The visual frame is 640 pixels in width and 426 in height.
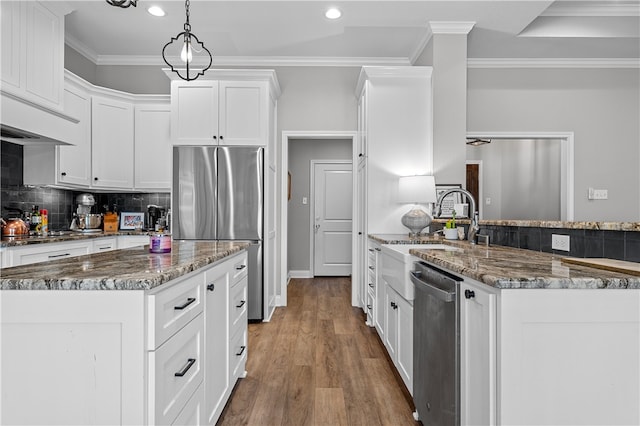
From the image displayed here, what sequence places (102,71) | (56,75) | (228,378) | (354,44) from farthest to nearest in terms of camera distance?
(102,71) → (354,44) → (56,75) → (228,378)

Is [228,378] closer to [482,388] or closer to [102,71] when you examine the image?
[482,388]

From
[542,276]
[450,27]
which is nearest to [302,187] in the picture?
[450,27]

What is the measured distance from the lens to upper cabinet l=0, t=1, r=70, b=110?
8.54ft

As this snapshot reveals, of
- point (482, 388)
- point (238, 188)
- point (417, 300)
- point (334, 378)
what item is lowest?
point (334, 378)

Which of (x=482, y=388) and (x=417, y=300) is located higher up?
(x=417, y=300)

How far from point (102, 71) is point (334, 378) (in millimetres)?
4282

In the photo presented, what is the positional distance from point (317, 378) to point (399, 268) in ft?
3.02

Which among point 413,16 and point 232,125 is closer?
point 413,16

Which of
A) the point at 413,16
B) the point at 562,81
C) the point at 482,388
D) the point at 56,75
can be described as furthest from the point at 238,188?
the point at 562,81

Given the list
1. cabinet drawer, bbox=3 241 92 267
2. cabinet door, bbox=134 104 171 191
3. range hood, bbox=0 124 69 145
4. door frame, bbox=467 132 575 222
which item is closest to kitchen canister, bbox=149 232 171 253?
cabinet drawer, bbox=3 241 92 267

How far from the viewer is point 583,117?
4.43m

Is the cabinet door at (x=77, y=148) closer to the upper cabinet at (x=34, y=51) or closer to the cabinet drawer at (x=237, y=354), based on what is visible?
the upper cabinet at (x=34, y=51)

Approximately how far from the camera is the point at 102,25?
3598mm

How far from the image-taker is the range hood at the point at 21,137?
8.68 feet
